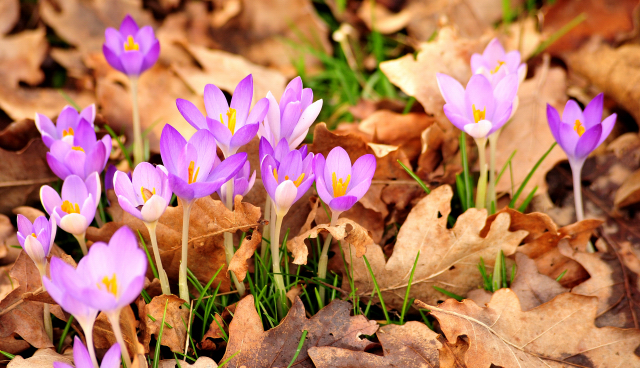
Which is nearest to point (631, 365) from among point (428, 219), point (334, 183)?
point (428, 219)

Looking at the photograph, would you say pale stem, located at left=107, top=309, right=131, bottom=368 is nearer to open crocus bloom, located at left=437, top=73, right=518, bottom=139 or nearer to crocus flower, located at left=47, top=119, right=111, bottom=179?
crocus flower, located at left=47, top=119, right=111, bottom=179

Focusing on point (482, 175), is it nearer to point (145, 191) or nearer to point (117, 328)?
point (145, 191)

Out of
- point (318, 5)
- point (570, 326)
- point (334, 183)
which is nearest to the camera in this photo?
point (334, 183)

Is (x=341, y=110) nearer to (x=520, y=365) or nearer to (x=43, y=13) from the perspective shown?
(x=520, y=365)

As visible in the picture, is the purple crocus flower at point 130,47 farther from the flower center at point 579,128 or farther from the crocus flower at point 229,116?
the flower center at point 579,128

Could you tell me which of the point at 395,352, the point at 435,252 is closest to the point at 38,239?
the point at 395,352
